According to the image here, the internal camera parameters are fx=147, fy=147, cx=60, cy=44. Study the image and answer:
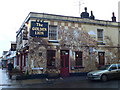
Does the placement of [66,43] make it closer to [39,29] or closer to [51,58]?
[51,58]

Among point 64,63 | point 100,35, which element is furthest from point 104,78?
point 100,35

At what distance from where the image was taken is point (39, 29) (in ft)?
49.3

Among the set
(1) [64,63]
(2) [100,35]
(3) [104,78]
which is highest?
(2) [100,35]

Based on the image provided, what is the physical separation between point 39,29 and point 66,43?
3.30 m

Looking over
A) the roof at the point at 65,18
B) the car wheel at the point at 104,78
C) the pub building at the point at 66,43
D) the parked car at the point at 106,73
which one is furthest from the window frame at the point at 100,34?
the car wheel at the point at 104,78

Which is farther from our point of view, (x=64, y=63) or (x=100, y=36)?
(x=100, y=36)

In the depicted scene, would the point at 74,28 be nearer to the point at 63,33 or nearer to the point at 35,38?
the point at 63,33

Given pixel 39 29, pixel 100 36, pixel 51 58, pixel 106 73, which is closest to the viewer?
pixel 106 73

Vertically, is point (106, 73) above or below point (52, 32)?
below

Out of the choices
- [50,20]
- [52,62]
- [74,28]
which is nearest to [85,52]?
[74,28]

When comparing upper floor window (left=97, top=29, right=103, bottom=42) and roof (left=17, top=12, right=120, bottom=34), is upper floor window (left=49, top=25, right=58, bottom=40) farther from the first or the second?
upper floor window (left=97, top=29, right=103, bottom=42)

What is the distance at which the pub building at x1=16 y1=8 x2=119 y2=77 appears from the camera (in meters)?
14.8

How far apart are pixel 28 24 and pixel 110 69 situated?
925cm

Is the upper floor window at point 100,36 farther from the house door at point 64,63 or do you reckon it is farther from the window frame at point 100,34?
the house door at point 64,63
